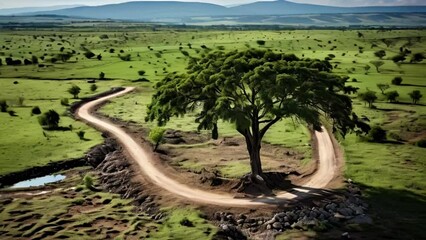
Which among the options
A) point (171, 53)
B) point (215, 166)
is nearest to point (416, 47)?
point (171, 53)

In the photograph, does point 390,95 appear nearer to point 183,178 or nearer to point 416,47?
point 183,178

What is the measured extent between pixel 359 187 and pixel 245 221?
13.9 meters

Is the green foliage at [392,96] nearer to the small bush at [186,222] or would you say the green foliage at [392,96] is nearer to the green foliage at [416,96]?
the green foliage at [416,96]

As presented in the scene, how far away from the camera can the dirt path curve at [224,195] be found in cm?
3981

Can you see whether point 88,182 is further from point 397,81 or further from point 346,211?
point 397,81

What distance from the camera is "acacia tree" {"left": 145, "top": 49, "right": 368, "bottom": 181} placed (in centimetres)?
3756

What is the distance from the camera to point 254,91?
41125mm

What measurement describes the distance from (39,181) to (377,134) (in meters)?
46.3

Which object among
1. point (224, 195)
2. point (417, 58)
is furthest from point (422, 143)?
point (417, 58)

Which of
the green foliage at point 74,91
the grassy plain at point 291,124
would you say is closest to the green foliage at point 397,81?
the grassy plain at point 291,124

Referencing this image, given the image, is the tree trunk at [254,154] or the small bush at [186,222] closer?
the small bush at [186,222]

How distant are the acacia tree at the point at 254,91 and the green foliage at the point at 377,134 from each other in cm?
2089

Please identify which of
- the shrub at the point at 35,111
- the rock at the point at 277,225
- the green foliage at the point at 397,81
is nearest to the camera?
the rock at the point at 277,225

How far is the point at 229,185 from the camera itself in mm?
43562
